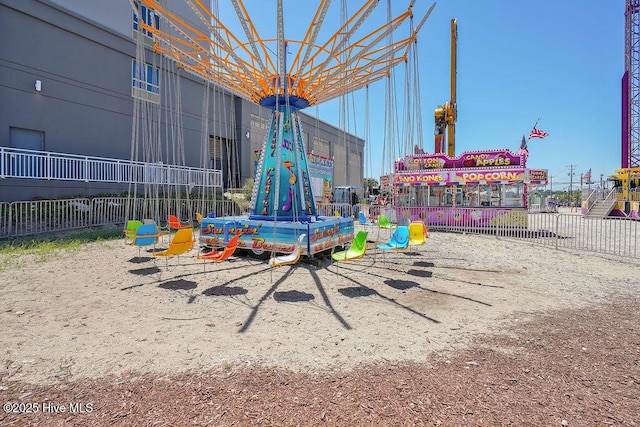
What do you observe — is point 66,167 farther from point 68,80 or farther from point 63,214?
point 68,80

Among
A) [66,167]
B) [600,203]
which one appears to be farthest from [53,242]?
[600,203]

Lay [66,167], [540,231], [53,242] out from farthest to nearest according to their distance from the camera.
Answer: [66,167] < [540,231] < [53,242]

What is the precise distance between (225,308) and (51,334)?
2055mm

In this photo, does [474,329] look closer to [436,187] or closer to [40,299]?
[40,299]

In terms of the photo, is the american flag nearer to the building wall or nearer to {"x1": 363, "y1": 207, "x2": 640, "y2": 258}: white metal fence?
{"x1": 363, "y1": 207, "x2": 640, "y2": 258}: white metal fence

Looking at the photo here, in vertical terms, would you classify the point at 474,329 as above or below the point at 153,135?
below

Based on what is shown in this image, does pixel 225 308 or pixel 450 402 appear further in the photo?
pixel 225 308

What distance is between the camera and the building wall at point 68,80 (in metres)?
13.6

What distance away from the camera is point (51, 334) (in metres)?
4.12

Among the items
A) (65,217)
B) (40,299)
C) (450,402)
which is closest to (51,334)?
(40,299)

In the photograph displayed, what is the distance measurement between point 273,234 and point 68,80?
1362cm

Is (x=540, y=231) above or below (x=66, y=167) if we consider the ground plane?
below

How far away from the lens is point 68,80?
15.5 meters

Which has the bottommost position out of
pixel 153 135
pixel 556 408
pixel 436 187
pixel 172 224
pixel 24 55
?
pixel 556 408
